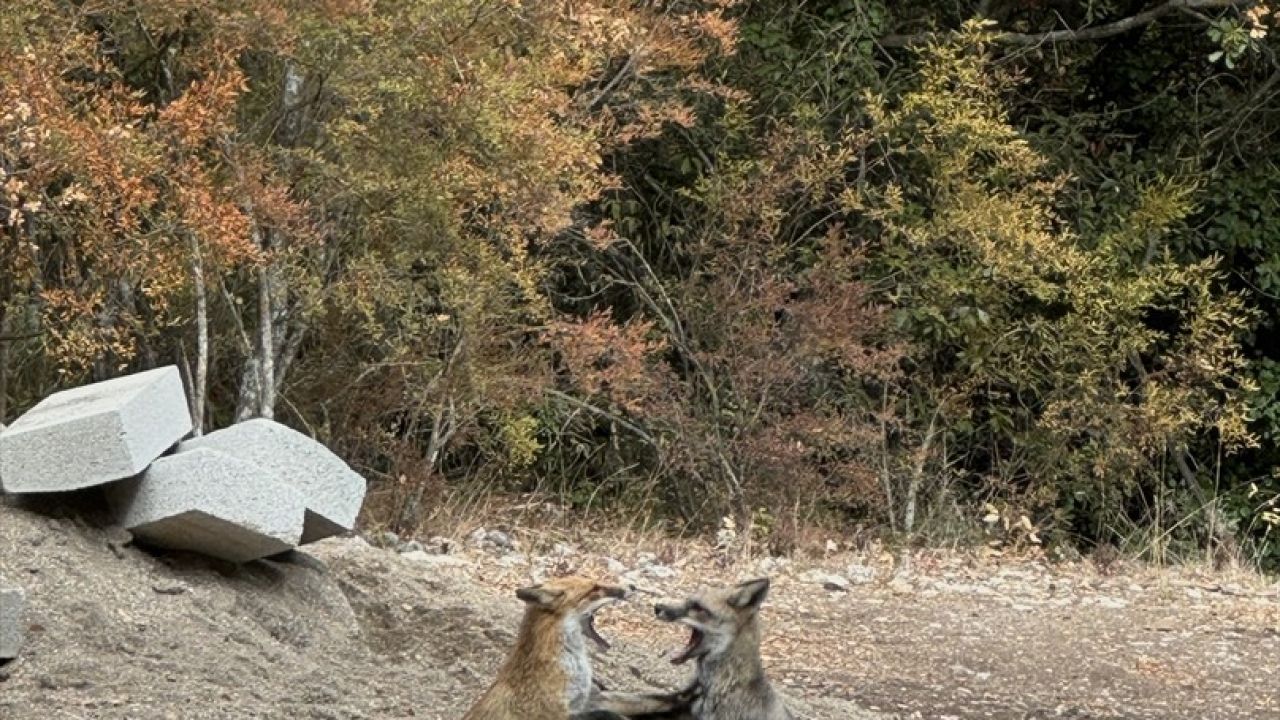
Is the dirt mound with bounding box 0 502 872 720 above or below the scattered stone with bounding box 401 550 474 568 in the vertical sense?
above

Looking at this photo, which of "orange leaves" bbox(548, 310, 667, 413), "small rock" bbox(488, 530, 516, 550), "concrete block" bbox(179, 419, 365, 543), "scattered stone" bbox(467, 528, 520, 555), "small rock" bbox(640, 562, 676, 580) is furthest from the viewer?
"orange leaves" bbox(548, 310, 667, 413)

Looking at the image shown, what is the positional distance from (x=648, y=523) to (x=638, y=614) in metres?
3.18

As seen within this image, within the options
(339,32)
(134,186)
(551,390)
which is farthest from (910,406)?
(134,186)

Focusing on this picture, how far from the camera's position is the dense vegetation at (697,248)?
26.0 ft

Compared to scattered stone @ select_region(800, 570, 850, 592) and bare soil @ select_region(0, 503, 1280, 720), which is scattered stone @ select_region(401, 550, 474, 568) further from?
scattered stone @ select_region(800, 570, 850, 592)

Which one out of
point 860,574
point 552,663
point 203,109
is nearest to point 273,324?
point 203,109

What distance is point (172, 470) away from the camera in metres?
6.21

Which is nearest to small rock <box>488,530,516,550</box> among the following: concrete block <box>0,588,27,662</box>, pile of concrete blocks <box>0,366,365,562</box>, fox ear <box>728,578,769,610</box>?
pile of concrete blocks <box>0,366,365,562</box>

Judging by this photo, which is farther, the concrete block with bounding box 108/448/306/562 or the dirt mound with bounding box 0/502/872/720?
the concrete block with bounding box 108/448/306/562

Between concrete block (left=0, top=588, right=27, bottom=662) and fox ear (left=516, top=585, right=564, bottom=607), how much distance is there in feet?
5.16

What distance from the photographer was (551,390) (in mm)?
10711

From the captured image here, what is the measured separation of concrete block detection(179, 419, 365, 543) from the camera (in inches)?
254

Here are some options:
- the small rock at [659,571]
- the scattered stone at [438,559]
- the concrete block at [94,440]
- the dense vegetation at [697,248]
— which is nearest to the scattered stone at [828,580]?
the small rock at [659,571]

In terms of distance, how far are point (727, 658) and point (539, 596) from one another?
0.64 meters
